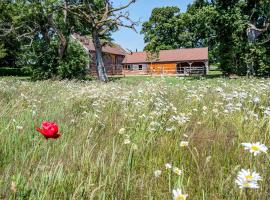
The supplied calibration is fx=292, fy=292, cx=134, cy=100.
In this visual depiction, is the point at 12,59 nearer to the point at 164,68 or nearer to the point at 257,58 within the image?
the point at 164,68

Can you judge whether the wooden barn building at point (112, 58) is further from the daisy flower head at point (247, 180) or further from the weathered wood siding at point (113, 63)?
the daisy flower head at point (247, 180)

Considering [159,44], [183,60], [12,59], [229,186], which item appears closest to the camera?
[229,186]

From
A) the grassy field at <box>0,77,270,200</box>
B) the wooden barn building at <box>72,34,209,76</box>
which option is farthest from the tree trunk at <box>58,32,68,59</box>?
the wooden barn building at <box>72,34,209,76</box>

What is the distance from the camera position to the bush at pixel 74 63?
998 inches

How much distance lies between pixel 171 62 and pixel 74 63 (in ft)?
132

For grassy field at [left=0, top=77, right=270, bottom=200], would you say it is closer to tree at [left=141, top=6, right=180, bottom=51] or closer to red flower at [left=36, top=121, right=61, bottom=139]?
red flower at [left=36, top=121, right=61, bottom=139]

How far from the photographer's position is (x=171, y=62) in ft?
208

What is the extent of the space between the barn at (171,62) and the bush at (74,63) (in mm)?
33388

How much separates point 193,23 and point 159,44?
44208mm

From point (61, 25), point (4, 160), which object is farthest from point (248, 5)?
point (4, 160)

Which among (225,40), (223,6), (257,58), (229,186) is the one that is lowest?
(229,186)

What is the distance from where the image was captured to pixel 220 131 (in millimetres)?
4016

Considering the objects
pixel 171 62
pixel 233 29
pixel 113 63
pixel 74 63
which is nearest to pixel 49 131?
pixel 74 63

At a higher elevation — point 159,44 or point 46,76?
point 159,44
